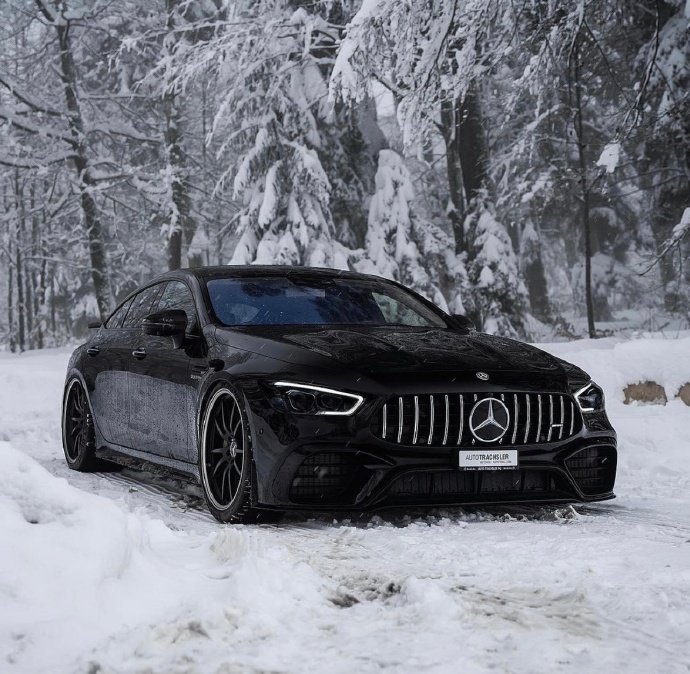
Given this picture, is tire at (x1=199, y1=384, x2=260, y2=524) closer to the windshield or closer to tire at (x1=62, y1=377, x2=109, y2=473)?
the windshield

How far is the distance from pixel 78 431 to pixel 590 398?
420 cm

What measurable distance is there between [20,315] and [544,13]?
2728 centimetres

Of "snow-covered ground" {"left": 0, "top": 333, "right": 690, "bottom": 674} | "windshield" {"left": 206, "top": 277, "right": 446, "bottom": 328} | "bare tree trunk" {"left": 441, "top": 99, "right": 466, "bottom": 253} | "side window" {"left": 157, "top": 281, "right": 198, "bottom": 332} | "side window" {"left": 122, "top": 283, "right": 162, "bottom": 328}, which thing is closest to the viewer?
"snow-covered ground" {"left": 0, "top": 333, "right": 690, "bottom": 674}

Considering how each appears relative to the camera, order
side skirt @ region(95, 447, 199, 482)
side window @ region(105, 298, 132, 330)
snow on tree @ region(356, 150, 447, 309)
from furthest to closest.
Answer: snow on tree @ region(356, 150, 447, 309), side window @ region(105, 298, 132, 330), side skirt @ region(95, 447, 199, 482)

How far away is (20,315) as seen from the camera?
3578 cm

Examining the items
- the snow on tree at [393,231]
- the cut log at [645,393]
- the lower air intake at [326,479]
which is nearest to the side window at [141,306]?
the lower air intake at [326,479]

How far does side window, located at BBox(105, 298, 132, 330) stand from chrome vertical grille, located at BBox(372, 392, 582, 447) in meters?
3.37

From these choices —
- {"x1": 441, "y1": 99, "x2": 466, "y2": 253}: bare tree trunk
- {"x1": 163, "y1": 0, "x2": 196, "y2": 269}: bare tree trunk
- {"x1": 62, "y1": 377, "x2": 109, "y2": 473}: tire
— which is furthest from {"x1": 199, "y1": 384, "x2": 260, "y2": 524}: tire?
{"x1": 163, "y1": 0, "x2": 196, "y2": 269}: bare tree trunk

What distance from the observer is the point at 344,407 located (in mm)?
5293

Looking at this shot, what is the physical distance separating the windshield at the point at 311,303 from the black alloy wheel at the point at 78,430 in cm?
198

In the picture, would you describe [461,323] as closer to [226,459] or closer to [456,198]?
[226,459]

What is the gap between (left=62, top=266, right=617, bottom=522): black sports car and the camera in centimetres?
528

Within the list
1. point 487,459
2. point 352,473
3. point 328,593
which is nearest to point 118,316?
point 352,473

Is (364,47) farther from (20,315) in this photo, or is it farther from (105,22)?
(20,315)
